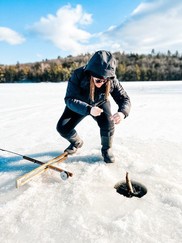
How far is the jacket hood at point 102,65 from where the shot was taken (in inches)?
107

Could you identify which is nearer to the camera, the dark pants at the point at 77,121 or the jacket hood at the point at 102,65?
the jacket hood at the point at 102,65

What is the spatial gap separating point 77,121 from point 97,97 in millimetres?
479

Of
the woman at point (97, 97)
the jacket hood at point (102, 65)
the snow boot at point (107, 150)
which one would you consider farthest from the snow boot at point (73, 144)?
the jacket hood at point (102, 65)

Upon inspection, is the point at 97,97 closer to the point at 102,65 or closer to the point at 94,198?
the point at 102,65

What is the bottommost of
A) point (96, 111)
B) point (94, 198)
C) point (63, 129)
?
point (94, 198)

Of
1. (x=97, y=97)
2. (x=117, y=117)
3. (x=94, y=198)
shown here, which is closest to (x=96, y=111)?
(x=117, y=117)

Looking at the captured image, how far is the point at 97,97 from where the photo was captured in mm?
3184

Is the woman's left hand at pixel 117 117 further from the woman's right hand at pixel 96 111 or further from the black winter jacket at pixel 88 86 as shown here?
the woman's right hand at pixel 96 111

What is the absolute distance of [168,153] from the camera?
3576 mm

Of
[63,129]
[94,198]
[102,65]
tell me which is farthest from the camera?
[63,129]

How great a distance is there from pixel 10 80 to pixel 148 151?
358 feet

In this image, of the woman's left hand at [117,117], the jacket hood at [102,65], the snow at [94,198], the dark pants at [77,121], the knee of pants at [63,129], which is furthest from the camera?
the knee of pants at [63,129]

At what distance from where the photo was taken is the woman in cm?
275

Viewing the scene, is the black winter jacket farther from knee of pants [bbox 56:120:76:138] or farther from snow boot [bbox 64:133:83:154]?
snow boot [bbox 64:133:83:154]
